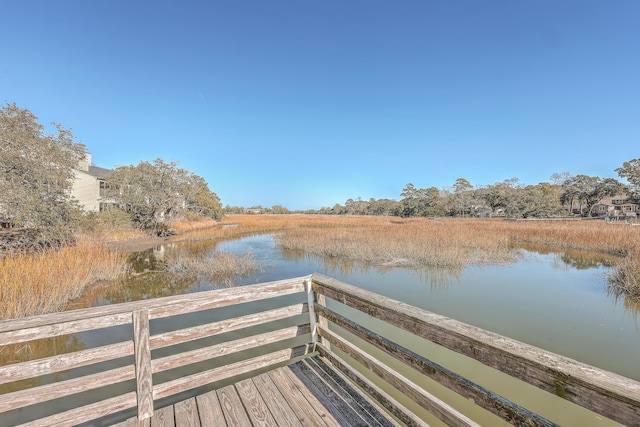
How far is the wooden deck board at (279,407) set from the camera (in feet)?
7.26

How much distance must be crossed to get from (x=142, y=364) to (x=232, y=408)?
0.83 meters

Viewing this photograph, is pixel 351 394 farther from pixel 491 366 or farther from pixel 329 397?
pixel 491 366

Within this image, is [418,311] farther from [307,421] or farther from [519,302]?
[519,302]

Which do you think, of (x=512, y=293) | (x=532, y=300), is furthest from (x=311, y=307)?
(x=512, y=293)

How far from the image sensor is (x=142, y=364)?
2.24 metres

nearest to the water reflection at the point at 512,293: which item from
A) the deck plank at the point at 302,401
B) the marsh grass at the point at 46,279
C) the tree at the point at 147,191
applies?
the marsh grass at the point at 46,279

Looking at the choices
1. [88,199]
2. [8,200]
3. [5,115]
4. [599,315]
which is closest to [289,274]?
[599,315]

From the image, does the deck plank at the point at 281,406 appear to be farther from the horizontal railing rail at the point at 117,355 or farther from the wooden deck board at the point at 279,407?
the horizontal railing rail at the point at 117,355

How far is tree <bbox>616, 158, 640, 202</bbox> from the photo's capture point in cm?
3328

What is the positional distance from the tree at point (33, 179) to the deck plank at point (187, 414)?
12303 mm

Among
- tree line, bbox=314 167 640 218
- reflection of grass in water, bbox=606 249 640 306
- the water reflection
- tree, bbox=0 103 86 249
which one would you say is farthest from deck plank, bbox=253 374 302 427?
tree line, bbox=314 167 640 218

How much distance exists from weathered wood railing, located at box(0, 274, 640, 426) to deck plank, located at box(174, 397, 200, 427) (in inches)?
5.0

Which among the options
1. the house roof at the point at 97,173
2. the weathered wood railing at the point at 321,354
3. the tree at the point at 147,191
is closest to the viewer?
the weathered wood railing at the point at 321,354

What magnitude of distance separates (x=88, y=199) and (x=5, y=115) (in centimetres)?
1599
